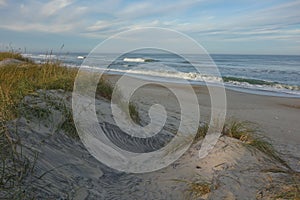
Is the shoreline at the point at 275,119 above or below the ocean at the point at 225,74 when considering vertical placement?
below

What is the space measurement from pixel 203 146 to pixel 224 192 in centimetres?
105

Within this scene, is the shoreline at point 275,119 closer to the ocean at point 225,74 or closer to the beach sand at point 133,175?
the beach sand at point 133,175

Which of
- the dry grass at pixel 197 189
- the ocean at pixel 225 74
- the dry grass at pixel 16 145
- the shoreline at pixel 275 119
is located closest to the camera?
the dry grass at pixel 16 145

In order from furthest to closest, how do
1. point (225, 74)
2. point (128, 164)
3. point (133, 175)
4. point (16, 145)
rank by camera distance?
point (225, 74) → point (128, 164) → point (133, 175) → point (16, 145)

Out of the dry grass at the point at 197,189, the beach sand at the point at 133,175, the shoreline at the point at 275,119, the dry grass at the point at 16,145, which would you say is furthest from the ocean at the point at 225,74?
the dry grass at the point at 197,189

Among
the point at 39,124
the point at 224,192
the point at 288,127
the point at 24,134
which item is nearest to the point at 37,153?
the point at 24,134

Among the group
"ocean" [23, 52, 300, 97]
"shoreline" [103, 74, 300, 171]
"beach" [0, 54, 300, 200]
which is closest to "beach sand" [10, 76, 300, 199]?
"beach" [0, 54, 300, 200]

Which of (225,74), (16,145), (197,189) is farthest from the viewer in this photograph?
(225,74)

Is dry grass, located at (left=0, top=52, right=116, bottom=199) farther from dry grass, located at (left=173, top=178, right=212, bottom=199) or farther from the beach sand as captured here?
dry grass, located at (left=173, top=178, right=212, bottom=199)

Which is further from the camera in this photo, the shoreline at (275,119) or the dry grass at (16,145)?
the shoreline at (275,119)

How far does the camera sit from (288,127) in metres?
6.57

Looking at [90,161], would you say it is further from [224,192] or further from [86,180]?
[224,192]

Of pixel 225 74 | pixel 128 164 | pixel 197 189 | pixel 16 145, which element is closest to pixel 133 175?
pixel 128 164

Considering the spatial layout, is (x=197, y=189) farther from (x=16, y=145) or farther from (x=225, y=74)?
(x=225, y=74)
